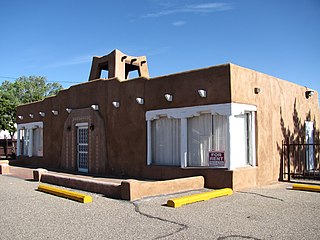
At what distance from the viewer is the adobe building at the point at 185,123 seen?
442 inches

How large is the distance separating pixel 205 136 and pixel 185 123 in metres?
0.83

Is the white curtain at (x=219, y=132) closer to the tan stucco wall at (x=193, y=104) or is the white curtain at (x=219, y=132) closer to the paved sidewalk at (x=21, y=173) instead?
the tan stucco wall at (x=193, y=104)

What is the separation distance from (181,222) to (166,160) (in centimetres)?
592

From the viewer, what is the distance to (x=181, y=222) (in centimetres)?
711

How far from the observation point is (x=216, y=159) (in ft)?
36.9

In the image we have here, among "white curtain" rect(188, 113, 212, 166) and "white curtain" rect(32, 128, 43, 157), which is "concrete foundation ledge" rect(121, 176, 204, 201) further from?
"white curtain" rect(32, 128, 43, 157)

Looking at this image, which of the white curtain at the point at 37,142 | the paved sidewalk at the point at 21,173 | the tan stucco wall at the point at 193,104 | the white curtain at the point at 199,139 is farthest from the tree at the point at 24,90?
the white curtain at the point at 199,139

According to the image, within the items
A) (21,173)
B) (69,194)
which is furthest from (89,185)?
(21,173)

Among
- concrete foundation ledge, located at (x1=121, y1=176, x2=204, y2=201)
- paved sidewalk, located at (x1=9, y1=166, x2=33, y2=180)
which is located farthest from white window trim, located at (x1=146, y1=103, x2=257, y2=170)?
paved sidewalk, located at (x1=9, y1=166, x2=33, y2=180)

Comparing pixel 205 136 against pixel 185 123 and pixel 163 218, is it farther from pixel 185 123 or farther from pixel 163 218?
pixel 163 218

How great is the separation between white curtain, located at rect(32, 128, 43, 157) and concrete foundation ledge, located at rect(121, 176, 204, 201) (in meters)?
12.2

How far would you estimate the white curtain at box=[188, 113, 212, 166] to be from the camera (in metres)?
11.8

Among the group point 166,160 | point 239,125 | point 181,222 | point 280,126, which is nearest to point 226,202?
point 181,222

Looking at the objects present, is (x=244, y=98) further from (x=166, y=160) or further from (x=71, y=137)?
(x=71, y=137)
